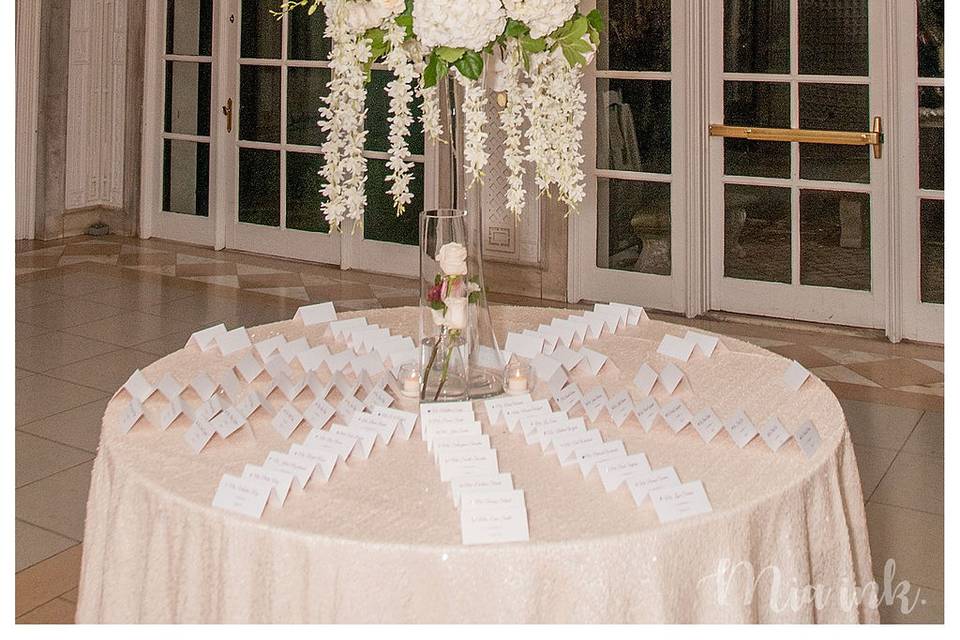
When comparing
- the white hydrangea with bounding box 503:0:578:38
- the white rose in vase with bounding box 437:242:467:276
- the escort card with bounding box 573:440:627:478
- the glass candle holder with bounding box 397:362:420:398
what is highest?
the white hydrangea with bounding box 503:0:578:38

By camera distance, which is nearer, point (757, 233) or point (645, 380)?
point (645, 380)

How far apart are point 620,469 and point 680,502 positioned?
0.11 metres

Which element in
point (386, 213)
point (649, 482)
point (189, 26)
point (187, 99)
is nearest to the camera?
point (649, 482)

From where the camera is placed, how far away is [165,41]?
24.3 ft

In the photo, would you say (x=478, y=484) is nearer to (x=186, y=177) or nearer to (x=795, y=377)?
(x=795, y=377)

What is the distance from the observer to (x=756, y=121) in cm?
546

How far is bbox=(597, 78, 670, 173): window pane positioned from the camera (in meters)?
5.66

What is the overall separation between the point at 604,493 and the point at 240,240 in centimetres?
605

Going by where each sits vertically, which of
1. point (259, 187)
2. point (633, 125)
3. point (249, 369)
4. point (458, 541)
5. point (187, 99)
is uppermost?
point (187, 99)

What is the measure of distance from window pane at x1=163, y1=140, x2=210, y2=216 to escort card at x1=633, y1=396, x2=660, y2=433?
5972 millimetres

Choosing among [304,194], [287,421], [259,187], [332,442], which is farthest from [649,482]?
[259,187]

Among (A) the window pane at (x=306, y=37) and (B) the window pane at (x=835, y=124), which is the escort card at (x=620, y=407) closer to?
(B) the window pane at (x=835, y=124)

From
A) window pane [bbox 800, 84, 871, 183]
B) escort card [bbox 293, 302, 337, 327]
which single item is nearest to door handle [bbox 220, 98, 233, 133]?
window pane [bbox 800, 84, 871, 183]

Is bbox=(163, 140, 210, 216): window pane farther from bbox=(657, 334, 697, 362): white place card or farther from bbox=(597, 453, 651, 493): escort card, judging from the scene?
bbox=(597, 453, 651, 493): escort card
